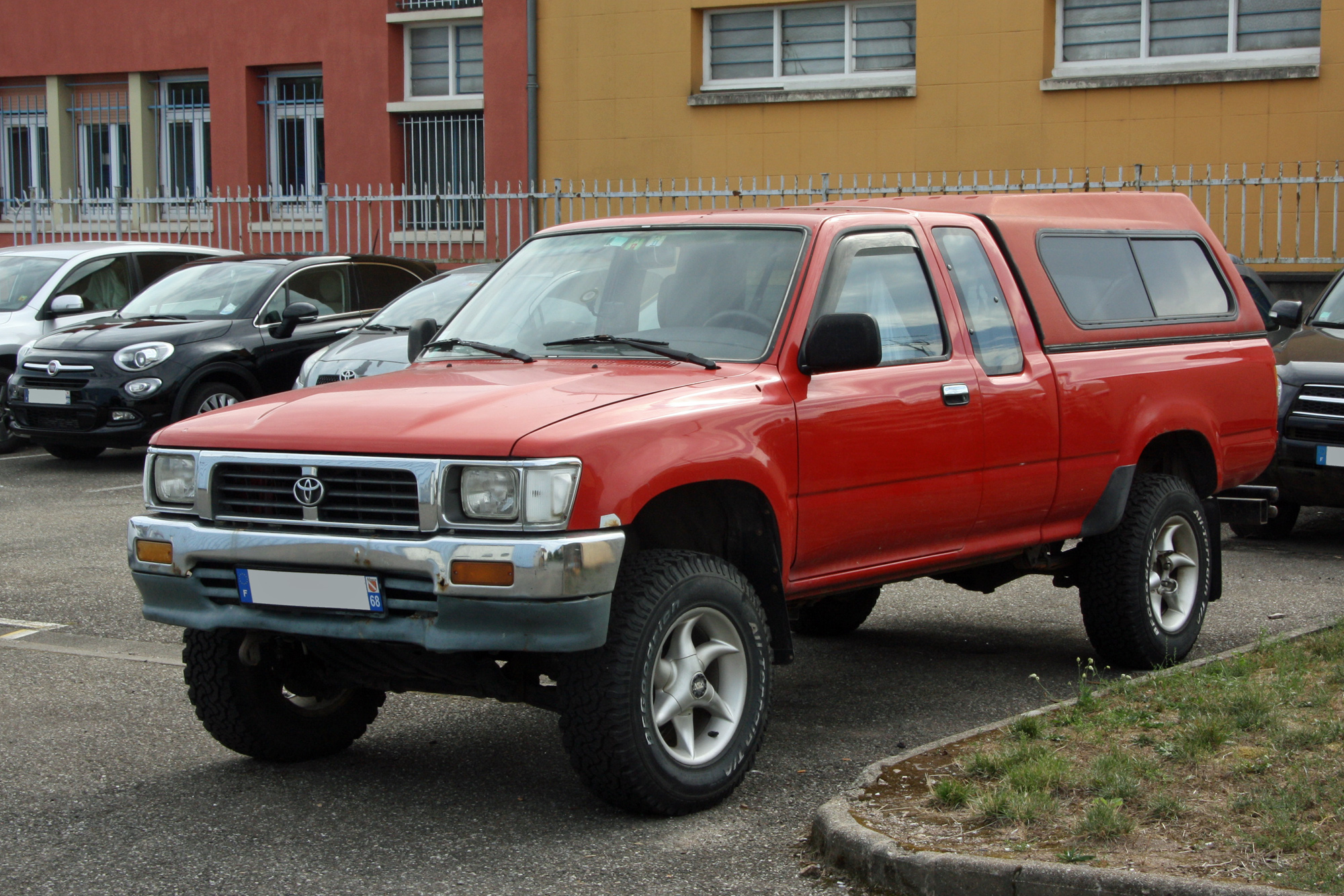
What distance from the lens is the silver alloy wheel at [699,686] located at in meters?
4.88

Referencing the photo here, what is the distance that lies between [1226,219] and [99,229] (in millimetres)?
16413

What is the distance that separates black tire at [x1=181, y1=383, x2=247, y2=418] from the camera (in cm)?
1362

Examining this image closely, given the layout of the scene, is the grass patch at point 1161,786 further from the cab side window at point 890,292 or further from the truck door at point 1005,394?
the cab side window at point 890,292

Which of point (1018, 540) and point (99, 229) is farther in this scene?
point (99, 229)

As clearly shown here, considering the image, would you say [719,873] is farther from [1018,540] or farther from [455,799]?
[1018,540]

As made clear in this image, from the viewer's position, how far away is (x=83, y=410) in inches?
530

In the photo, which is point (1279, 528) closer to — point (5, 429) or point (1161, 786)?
point (1161, 786)

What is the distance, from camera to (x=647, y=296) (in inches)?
228

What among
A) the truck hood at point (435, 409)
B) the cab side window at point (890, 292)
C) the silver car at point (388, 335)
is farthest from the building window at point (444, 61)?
the truck hood at point (435, 409)

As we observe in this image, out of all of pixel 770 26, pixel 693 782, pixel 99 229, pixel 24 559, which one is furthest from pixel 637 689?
pixel 99 229

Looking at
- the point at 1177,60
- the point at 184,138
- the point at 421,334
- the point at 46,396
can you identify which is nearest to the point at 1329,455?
the point at 421,334

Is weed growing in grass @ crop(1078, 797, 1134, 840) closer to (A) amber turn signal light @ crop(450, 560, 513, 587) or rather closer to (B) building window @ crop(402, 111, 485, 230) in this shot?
(A) amber turn signal light @ crop(450, 560, 513, 587)

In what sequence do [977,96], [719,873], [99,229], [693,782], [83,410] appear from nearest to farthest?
[719,873] < [693,782] < [83,410] < [977,96] < [99,229]

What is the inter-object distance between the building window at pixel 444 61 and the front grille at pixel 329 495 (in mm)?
18596
